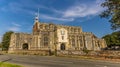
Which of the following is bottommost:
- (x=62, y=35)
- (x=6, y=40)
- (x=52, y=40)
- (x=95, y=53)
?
(x=95, y=53)

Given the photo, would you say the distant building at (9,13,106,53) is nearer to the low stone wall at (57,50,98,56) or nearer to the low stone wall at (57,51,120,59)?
the low stone wall at (57,50,98,56)

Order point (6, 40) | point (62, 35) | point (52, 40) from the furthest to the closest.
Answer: point (6, 40), point (62, 35), point (52, 40)

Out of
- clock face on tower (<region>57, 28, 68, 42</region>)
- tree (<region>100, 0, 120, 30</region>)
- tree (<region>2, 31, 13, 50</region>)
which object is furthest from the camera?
tree (<region>2, 31, 13, 50</region>)

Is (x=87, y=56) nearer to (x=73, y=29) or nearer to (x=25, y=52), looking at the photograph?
(x=25, y=52)

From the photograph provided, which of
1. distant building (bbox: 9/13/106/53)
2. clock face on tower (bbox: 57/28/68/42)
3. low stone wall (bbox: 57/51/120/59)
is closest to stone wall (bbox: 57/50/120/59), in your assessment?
low stone wall (bbox: 57/51/120/59)

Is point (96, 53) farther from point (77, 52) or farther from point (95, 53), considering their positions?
point (77, 52)

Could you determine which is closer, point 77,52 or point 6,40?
point 77,52

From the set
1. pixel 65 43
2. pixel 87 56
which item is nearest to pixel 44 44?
pixel 65 43

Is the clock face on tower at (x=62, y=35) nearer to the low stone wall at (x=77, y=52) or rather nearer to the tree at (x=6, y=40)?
the low stone wall at (x=77, y=52)

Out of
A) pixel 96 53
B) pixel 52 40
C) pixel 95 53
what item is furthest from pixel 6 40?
pixel 96 53

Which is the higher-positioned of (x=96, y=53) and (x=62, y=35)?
(x=62, y=35)

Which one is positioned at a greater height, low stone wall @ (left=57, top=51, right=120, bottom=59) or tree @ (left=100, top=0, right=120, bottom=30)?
tree @ (left=100, top=0, right=120, bottom=30)

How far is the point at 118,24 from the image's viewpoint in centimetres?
3034

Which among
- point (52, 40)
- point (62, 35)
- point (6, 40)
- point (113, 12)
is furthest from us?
point (6, 40)
